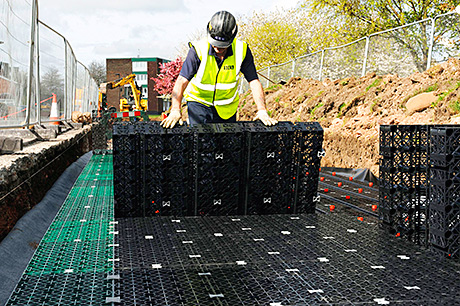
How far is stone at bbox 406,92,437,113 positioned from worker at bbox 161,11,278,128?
5876 mm

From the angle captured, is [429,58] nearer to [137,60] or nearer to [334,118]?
[334,118]

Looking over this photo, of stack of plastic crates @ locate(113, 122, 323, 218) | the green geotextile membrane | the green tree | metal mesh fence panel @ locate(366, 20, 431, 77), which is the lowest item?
the green geotextile membrane

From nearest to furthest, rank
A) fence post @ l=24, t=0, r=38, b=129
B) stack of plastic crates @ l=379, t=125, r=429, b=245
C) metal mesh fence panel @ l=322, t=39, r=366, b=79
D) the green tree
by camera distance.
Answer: stack of plastic crates @ l=379, t=125, r=429, b=245 < fence post @ l=24, t=0, r=38, b=129 < metal mesh fence panel @ l=322, t=39, r=366, b=79 < the green tree

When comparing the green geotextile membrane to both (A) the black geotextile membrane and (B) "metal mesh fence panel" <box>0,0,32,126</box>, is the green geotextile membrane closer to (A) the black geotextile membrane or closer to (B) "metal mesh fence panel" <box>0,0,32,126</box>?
(A) the black geotextile membrane

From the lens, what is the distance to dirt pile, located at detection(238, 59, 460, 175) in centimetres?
927

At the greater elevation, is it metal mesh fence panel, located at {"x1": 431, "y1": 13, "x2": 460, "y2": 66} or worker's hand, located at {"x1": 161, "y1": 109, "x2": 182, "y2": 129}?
metal mesh fence panel, located at {"x1": 431, "y1": 13, "x2": 460, "y2": 66}

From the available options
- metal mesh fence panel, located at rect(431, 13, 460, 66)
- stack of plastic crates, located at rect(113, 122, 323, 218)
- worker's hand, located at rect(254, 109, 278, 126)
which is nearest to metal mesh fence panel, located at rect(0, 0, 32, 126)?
stack of plastic crates, located at rect(113, 122, 323, 218)

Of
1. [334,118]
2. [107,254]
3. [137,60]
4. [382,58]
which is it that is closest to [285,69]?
[382,58]

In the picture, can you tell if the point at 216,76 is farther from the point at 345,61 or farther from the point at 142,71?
the point at 142,71

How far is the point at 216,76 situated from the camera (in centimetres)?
471

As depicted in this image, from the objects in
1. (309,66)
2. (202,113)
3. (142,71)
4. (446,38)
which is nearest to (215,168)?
(202,113)

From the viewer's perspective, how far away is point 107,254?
10.6ft

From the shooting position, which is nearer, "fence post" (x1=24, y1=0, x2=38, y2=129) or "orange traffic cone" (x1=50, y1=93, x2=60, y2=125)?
"fence post" (x1=24, y1=0, x2=38, y2=129)

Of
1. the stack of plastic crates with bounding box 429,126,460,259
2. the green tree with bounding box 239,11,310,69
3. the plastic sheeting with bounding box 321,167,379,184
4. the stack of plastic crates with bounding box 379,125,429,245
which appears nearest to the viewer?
the stack of plastic crates with bounding box 429,126,460,259
